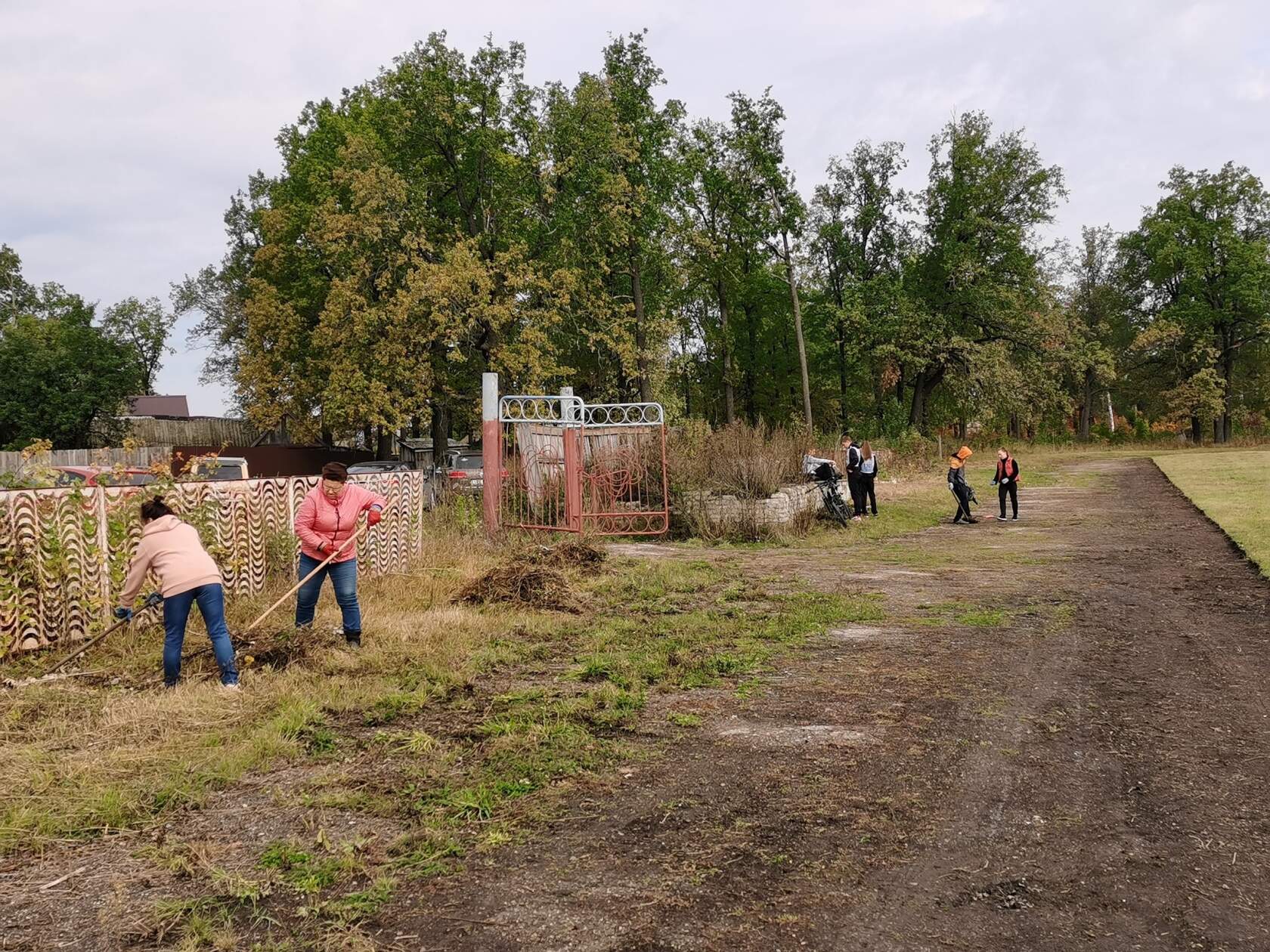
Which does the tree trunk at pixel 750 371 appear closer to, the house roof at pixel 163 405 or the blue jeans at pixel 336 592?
the house roof at pixel 163 405

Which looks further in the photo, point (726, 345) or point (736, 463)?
point (726, 345)

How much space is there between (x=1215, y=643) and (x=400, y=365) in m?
22.3

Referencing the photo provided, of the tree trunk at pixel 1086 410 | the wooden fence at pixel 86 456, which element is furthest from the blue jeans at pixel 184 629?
the tree trunk at pixel 1086 410

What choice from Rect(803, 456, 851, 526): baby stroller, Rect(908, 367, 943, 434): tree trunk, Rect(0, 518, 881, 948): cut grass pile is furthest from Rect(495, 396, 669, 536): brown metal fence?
Rect(908, 367, 943, 434): tree trunk

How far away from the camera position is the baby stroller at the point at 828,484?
1675 cm

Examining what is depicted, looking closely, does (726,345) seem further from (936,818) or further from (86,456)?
(936,818)

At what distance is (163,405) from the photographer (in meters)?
55.6

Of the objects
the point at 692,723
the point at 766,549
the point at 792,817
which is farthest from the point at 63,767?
the point at 766,549

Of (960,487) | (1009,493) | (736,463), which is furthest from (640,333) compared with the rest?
(1009,493)

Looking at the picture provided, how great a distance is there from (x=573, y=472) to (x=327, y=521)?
278 inches

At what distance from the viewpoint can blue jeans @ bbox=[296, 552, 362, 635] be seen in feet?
24.4

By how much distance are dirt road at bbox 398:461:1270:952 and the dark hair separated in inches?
160

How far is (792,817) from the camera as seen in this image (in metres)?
4.04

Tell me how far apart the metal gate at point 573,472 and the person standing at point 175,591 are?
25.8ft
